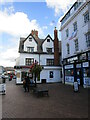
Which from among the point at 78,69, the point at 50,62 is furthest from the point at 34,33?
the point at 78,69

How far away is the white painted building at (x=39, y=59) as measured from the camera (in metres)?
25.5

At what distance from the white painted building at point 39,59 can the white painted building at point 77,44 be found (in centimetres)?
419

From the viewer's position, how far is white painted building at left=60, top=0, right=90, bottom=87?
16.8 m

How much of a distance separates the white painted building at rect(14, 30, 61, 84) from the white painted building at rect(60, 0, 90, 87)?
419 centimetres

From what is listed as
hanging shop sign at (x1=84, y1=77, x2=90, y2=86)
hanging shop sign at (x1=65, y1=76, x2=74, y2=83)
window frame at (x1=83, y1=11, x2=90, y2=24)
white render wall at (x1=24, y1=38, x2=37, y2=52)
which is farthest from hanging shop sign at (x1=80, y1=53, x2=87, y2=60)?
white render wall at (x1=24, y1=38, x2=37, y2=52)

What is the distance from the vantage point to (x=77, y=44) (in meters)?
19.5

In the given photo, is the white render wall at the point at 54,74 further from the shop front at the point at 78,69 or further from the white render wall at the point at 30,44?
the white render wall at the point at 30,44

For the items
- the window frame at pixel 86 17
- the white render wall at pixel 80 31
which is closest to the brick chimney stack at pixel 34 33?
the white render wall at pixel 80 31

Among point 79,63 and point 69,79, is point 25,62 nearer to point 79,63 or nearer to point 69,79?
point 69,79

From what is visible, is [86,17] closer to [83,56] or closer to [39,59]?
[83,56]

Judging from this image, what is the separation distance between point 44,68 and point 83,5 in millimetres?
14384

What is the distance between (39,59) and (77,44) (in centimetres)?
1121

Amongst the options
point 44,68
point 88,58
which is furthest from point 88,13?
point 44,68

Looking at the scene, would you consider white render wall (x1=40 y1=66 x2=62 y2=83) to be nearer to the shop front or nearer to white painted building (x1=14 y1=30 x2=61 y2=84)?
white painted building (x1=14 y1=30 x2=61 y2=84)
